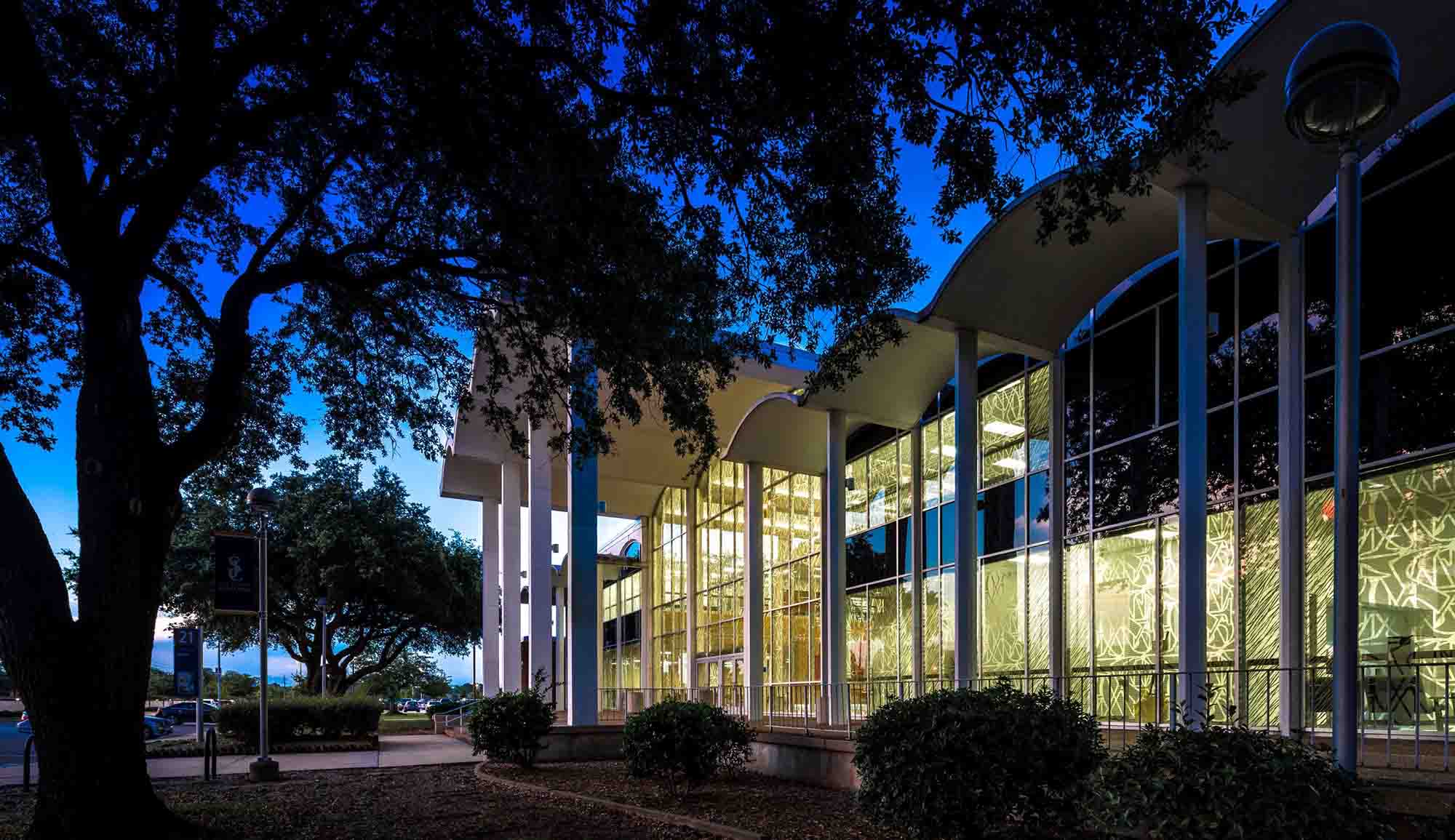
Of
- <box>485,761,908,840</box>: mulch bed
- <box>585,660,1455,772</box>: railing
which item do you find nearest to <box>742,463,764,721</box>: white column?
<box>585,660,1455,772</box>: railing

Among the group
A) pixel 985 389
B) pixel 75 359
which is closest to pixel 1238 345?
pixel 985 389

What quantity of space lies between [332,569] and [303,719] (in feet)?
39.1

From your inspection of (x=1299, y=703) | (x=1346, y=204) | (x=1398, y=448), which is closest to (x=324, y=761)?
(x=1299, y=703)

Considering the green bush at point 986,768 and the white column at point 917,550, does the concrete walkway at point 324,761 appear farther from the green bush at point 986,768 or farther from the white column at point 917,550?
the green bush at point 986,768

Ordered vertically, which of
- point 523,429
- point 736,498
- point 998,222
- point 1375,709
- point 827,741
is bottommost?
point 827,741

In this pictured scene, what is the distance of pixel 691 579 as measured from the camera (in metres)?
29.8

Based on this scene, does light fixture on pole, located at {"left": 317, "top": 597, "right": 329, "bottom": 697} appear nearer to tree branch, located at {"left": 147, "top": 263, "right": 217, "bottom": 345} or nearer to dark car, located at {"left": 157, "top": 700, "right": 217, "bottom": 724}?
dark car, located at {"left": 157, "top": 700, "right": 217, "bottom": 724}

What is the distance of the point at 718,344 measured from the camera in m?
11.4

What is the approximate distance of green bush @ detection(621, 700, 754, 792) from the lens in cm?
1227

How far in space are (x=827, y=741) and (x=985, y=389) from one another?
759cm

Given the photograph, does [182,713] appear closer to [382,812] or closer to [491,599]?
[491,599]

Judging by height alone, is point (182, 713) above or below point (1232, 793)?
below

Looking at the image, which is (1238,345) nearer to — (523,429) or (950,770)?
(950,770)

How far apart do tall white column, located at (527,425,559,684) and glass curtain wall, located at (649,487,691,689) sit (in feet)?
28.3
